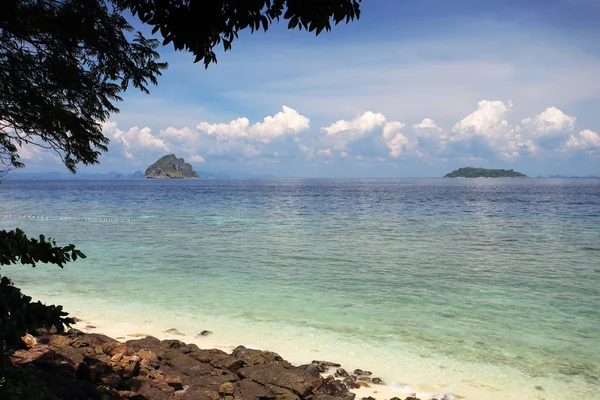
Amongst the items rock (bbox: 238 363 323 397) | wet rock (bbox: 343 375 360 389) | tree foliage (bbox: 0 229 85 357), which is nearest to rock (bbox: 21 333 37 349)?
rock (bbox: 238 363 323 397)

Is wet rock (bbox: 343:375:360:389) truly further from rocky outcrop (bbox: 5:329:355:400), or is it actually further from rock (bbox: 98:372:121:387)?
rock (bbox: 98:372:121:387)

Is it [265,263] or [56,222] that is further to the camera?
[56,222]

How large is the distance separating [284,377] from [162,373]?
217cm

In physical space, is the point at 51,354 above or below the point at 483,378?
above

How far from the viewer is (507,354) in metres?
11.1

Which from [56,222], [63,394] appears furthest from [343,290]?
[56,222]

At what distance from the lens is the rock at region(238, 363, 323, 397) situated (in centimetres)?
802

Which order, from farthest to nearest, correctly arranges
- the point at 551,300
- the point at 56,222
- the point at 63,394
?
the point at 56,222
the point at 551,300
the point at 63,394

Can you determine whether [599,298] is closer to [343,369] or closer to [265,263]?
[343,369]

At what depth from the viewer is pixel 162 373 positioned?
26.8 feet

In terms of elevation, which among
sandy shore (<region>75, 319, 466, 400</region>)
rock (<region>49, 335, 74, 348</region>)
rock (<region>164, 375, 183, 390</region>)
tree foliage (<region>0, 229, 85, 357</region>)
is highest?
tree foliage (<region>0, 229, 85, 357</region>)

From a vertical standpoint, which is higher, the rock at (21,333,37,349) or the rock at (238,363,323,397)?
the rock at (21,333,37,349)

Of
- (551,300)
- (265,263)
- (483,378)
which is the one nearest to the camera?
(483,378)

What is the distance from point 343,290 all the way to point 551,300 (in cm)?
738
